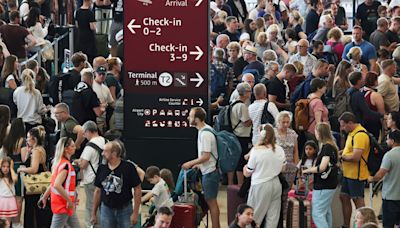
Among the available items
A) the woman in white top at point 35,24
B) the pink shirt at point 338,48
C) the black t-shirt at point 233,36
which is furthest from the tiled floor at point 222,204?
the black t-shirt at point 233,36

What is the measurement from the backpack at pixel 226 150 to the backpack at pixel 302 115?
6.84 feet

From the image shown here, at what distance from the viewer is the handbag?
19.9 m

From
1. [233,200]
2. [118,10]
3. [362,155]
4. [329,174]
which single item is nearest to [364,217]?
[329,174]

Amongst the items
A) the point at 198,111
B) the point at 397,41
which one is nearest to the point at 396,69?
the point at 397,41

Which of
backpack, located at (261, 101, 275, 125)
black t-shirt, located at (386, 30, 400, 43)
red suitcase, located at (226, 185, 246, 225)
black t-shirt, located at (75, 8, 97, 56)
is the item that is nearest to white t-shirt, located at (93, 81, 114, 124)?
backpack, located at (261, 101, 275, 125)

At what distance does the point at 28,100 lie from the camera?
75.2ft

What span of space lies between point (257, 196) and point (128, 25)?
157 inches

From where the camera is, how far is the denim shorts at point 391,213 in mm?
19812

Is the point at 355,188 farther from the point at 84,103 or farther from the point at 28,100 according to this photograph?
the point at 28,100

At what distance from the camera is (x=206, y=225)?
69.3 ft

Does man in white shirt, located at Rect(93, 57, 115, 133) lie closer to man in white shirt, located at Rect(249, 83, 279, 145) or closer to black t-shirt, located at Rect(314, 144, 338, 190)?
man in white shirt, located at Rect(249, 83, 279, 145)

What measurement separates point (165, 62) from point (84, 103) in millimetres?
1652

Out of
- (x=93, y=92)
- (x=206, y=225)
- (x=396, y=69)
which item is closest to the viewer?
(x=206, y=225)

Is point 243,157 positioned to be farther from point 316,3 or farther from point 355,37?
point 316,3
